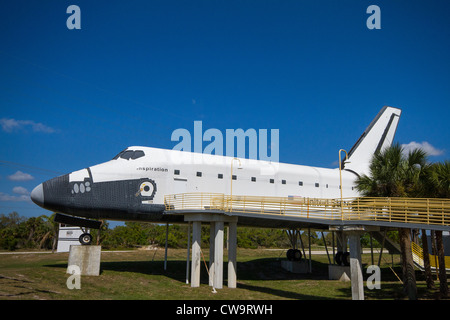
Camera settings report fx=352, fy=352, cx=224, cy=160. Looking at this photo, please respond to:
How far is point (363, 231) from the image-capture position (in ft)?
50.1

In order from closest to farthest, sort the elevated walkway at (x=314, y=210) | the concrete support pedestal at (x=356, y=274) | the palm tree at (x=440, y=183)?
the concrete support pedestal at (x=356, y=274)
the elevated walkway at (x=314, y=210)
the palm tree at (x=440, y=183)

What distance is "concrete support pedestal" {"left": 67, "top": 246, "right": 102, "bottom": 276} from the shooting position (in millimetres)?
19942

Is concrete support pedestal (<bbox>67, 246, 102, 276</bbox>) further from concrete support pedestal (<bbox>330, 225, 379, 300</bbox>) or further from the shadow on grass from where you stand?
concrete support pedestal (<bbox>330, 225, 379, 300</bbox>)

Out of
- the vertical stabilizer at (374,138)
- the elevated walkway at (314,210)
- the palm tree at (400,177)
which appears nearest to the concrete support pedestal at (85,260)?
the elevated walkway at (314,210)

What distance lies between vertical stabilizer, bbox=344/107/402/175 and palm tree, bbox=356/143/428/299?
13008mm

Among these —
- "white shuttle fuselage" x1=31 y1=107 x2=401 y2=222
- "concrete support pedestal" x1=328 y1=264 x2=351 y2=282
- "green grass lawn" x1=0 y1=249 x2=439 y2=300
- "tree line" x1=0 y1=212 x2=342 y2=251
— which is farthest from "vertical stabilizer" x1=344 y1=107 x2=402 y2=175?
"tree line" x1=0 y1=212 x2=342 y2=251

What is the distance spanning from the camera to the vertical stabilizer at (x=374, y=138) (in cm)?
3148

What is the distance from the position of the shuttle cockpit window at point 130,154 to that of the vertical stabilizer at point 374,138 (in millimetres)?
18339

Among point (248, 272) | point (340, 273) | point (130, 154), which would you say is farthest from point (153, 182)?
point (340, 273)

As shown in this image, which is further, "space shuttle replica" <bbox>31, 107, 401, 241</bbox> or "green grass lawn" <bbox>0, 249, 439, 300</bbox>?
"space shuttle replica" <bbox>31, 107, 401, 241</bbox>

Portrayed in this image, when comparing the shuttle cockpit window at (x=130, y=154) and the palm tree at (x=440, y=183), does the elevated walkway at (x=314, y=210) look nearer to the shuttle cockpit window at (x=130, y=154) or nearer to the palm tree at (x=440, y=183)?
the palm tree at (x=440, y=183)

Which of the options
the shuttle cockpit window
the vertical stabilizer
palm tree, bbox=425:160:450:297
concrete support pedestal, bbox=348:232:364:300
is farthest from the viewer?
the vertical stabilizer

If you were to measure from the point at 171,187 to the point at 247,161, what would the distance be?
578cm
